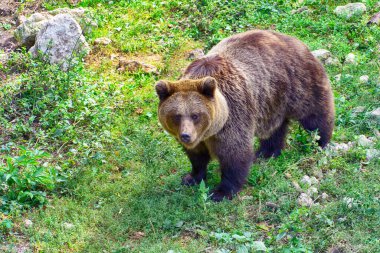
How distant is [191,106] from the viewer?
270 inches

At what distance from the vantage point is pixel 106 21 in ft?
36.3

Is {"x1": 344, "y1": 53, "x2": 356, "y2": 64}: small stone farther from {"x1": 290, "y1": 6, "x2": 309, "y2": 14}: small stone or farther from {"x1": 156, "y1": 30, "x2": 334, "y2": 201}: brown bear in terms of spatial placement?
{"x1": 156, "y1": 30, "x2": 334, "y2": 201}: brown bear

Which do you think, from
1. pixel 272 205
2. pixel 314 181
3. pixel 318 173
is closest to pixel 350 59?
pixel 318 173

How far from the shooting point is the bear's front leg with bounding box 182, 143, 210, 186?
7.52 metres

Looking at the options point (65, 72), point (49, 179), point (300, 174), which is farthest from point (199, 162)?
point (65, 72)

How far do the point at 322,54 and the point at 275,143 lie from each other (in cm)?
254

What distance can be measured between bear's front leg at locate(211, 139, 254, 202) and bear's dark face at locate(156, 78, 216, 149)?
46 cm

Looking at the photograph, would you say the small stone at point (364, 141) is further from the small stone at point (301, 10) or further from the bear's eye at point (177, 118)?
the small stone at point (301, 10)

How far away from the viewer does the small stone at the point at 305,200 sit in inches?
272

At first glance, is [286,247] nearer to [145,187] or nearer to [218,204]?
[218,204]

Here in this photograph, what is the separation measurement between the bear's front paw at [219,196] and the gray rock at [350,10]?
540cm

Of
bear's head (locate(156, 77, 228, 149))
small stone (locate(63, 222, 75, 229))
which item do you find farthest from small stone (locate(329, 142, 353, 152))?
small stone (locate(63, 222, 75, 229))

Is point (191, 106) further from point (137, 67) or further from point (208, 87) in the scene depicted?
point (137, 67)

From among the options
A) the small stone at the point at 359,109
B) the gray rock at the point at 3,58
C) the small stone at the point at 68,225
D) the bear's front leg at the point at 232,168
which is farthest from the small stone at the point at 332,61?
the small stone at the point at 68,225
